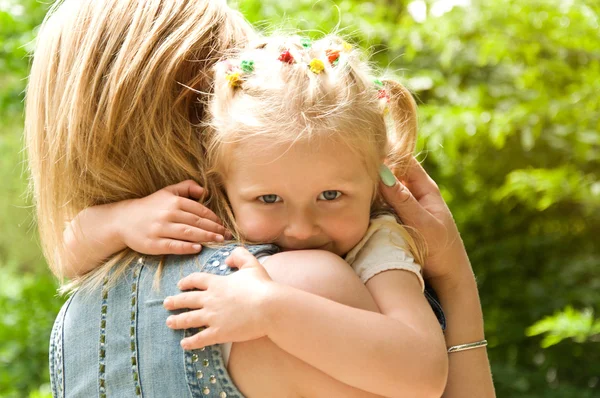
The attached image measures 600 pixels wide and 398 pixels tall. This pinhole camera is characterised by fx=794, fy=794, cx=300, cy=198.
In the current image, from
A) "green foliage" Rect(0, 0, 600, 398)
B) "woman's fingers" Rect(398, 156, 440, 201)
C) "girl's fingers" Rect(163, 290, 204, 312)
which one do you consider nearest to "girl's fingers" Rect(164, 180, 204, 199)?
"girl's fingers" Rect(163, 290, 204, 312)

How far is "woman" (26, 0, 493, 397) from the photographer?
4.03 ft

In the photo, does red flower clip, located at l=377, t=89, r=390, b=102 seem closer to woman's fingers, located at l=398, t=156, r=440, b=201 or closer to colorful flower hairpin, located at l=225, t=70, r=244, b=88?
woman's fingers, located at l=398, t=156, r=440, b=201

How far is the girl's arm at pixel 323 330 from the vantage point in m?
1.16

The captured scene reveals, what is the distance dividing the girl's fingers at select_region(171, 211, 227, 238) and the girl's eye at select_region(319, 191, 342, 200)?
0.18m

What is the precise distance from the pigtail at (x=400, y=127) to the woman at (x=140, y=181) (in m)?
0.10

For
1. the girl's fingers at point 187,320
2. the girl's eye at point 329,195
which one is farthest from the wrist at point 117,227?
the girl's eye at point 329,195

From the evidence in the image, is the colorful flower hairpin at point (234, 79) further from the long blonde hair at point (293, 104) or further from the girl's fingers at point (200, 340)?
the girl's fingers at point (200, 340)

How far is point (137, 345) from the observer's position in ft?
4.21

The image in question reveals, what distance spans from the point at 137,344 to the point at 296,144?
16.2 inches

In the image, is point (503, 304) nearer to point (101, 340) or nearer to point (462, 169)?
point (462, 169)

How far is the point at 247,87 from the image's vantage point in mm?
1353

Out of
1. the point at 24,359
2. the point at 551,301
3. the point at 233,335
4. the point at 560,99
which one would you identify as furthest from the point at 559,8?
the point at 24,359

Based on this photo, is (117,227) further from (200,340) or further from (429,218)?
(429,218)

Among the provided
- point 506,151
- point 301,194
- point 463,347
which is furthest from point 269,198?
point 506,151
